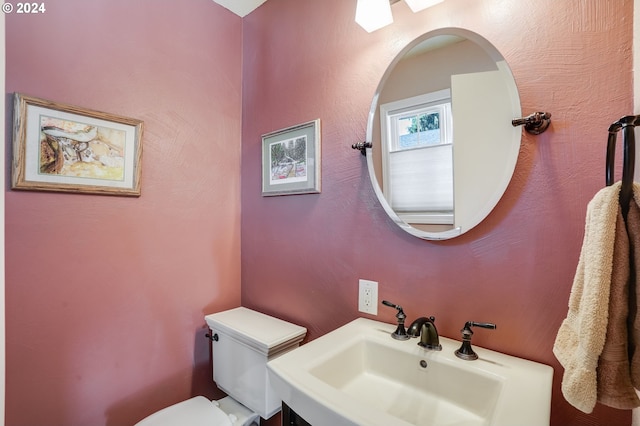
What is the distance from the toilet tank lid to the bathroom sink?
0.28 m

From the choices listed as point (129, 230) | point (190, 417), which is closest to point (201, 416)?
point (190, 417)

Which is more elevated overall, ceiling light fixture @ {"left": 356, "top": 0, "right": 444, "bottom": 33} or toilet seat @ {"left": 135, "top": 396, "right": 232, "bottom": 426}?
ceiling light fixture @ {"left": 356, "top": 0, "right": 444, "bottom": 33}

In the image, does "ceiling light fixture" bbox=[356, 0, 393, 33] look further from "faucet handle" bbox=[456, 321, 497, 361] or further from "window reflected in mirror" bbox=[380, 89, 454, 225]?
"faucet handle" bbox=[456, 321, 497, 361]

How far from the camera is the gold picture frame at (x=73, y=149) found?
38.2 inches

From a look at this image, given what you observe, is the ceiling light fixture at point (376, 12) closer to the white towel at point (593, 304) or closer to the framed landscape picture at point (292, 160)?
the framed landscape picture at point (292, 160)

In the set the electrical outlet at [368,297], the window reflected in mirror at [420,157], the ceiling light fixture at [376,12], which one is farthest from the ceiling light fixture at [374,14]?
the electrical outlet at [368,297]

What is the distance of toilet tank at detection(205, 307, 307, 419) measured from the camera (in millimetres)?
1133

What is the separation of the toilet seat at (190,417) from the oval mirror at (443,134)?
1.01 m

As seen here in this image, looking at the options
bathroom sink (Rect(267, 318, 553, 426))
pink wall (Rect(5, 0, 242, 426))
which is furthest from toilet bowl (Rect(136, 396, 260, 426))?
bathroom sink (Rect(267, 318, 553, 426))

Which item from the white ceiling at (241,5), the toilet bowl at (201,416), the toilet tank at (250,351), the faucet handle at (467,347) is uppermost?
the white ceiling at (241,5)

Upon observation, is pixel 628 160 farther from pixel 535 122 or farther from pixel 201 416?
pixel 201 416

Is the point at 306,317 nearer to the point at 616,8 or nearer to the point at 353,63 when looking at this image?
the point at 353,63

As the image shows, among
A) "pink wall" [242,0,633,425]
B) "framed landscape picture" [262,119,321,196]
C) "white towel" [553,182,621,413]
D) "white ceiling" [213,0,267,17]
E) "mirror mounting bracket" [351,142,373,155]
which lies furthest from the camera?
"white ceiling" [213,0,267,17]

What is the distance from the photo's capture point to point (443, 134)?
36.9 inches
